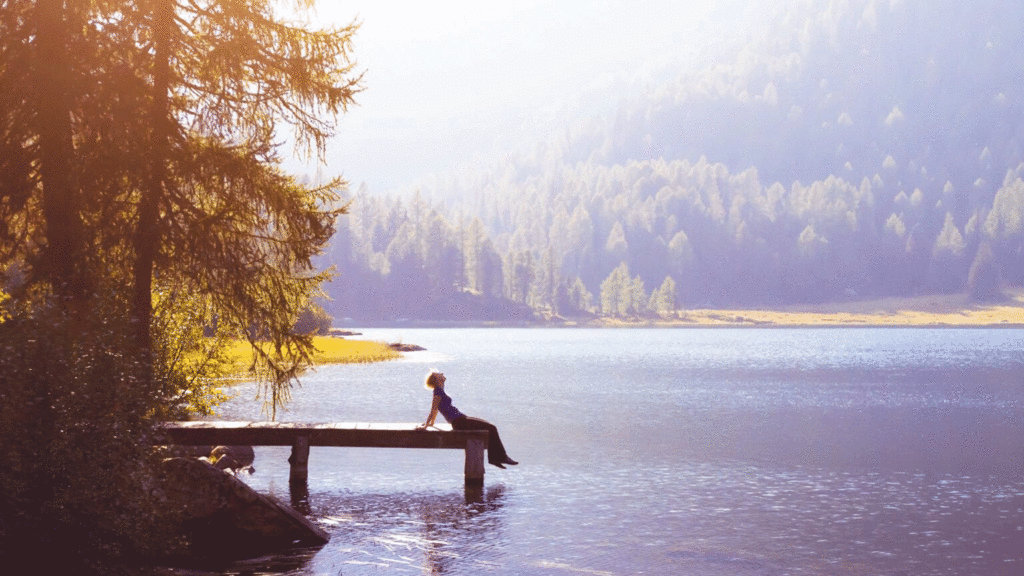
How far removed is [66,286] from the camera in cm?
2014

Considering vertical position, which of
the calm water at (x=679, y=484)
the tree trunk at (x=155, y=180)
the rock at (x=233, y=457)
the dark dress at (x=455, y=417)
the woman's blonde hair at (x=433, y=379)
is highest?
the tree trunk at (x=155, y=180)

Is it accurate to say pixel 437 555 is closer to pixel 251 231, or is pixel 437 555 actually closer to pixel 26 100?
pixel 251 231

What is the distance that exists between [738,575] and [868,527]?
6474 millimetres

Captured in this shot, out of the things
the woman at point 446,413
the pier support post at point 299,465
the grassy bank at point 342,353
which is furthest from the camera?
the grassy bank at point 342,353

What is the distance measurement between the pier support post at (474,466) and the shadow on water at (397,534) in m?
0.38

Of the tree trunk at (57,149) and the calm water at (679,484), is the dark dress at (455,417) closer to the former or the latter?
the calm water at (679,484)

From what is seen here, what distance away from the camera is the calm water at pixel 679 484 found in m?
22.5

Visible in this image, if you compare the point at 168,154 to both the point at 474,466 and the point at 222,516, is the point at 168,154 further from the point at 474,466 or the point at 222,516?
the point at 474,466

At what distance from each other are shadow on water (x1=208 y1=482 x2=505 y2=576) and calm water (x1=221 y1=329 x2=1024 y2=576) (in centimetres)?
8

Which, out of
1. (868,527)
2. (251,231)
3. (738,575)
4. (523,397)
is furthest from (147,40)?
(523,397)

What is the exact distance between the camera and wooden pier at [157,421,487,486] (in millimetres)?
28578

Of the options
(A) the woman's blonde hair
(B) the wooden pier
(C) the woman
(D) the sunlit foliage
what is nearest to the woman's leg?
(C) the woman

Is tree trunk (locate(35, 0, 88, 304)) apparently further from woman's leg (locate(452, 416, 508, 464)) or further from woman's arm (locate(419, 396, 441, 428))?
woman's leg (locate(452, 416, 508, 464))

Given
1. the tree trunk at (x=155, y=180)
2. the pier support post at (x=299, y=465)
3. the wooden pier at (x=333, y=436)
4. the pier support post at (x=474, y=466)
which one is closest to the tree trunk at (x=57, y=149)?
the tree trunk at (x=155, y=180)
